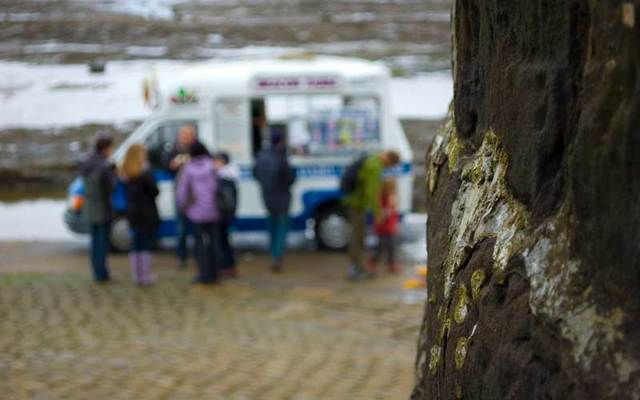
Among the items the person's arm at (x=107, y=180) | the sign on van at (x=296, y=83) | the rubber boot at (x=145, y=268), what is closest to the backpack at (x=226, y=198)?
the rubber boot at (x=145, y=268)

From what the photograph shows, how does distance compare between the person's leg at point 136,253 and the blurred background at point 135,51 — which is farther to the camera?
the blurred background at point 135,51

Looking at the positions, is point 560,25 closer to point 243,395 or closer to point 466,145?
point 466,145

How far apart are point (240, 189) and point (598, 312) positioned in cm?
1380

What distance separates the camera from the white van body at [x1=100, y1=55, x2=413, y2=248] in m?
16.5

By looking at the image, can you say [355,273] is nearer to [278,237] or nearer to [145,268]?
[278,237]

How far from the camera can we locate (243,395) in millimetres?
8148

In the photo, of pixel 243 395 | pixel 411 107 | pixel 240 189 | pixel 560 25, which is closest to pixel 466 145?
pixel 560 25

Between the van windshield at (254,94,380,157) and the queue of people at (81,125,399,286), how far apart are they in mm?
1626

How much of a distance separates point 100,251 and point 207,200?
140 cm

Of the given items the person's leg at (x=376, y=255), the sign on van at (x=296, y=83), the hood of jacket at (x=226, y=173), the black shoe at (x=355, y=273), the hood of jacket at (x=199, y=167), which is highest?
the sign on van at (x=296, y=83)

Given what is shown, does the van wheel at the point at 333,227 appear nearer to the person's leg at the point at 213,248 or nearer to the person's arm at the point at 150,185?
the person's leg at the point at 213,248

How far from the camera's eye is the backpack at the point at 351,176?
14.2 m

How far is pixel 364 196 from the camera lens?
Answer: 14266 millimetres

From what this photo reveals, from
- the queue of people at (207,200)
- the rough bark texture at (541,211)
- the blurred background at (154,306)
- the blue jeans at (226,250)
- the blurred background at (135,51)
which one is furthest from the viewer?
the blurred background at (135,51)
